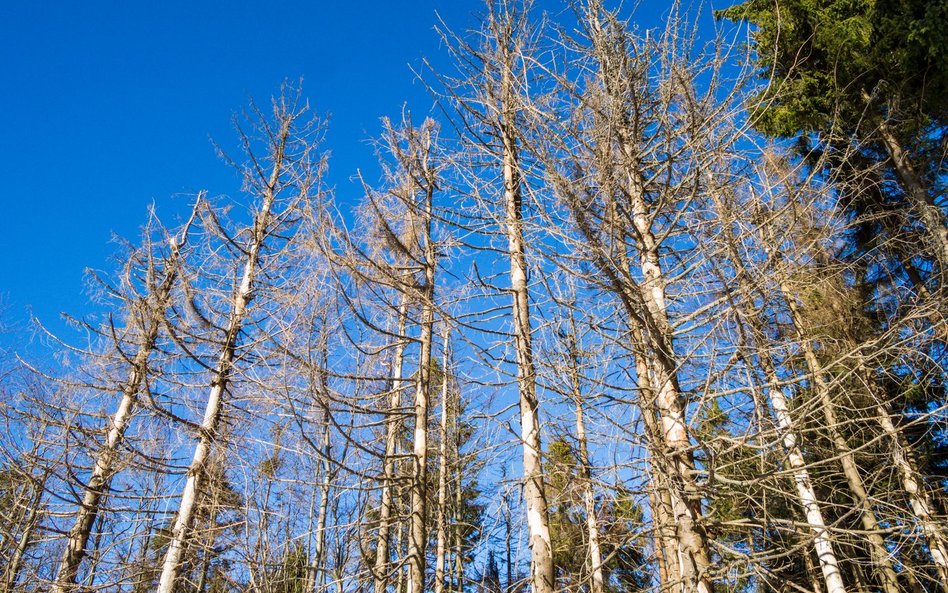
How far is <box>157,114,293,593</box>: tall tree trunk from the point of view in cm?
594

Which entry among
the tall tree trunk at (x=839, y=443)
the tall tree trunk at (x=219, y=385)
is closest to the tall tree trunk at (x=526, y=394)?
the tall tree trunk at (x=839, y=443)

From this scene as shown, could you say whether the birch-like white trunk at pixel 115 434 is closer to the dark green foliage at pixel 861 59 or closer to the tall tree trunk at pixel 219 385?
the tall tree trunk at pixel 219 385

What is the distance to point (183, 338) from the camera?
23.9 feet

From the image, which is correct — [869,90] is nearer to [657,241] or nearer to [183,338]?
[657,241]

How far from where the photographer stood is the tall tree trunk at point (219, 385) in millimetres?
5945

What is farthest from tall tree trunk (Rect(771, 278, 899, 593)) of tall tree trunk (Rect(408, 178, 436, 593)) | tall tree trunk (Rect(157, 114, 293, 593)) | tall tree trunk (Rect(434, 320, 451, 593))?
tall tree trunk (Rect(157, 114, 293, 593))

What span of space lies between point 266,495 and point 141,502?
11.0 feet

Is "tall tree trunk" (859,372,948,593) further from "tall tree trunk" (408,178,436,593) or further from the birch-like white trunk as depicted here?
the birch-like white trunk

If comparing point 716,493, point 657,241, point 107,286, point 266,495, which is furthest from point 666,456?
point 107,286

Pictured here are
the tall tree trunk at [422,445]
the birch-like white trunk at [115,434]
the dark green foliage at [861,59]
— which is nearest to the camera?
the tall tree trunk at [422,445]

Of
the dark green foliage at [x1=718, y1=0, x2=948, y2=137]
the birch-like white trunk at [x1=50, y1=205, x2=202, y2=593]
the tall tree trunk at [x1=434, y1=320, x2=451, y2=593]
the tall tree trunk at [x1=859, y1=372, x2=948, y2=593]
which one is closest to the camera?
the tall tree trunk at [x1=859, y1=372, x2=948, y2=593]

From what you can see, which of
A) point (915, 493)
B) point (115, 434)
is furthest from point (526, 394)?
point (115, 434)

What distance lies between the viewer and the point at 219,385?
713cm

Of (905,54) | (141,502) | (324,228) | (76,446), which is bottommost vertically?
(141,502)
